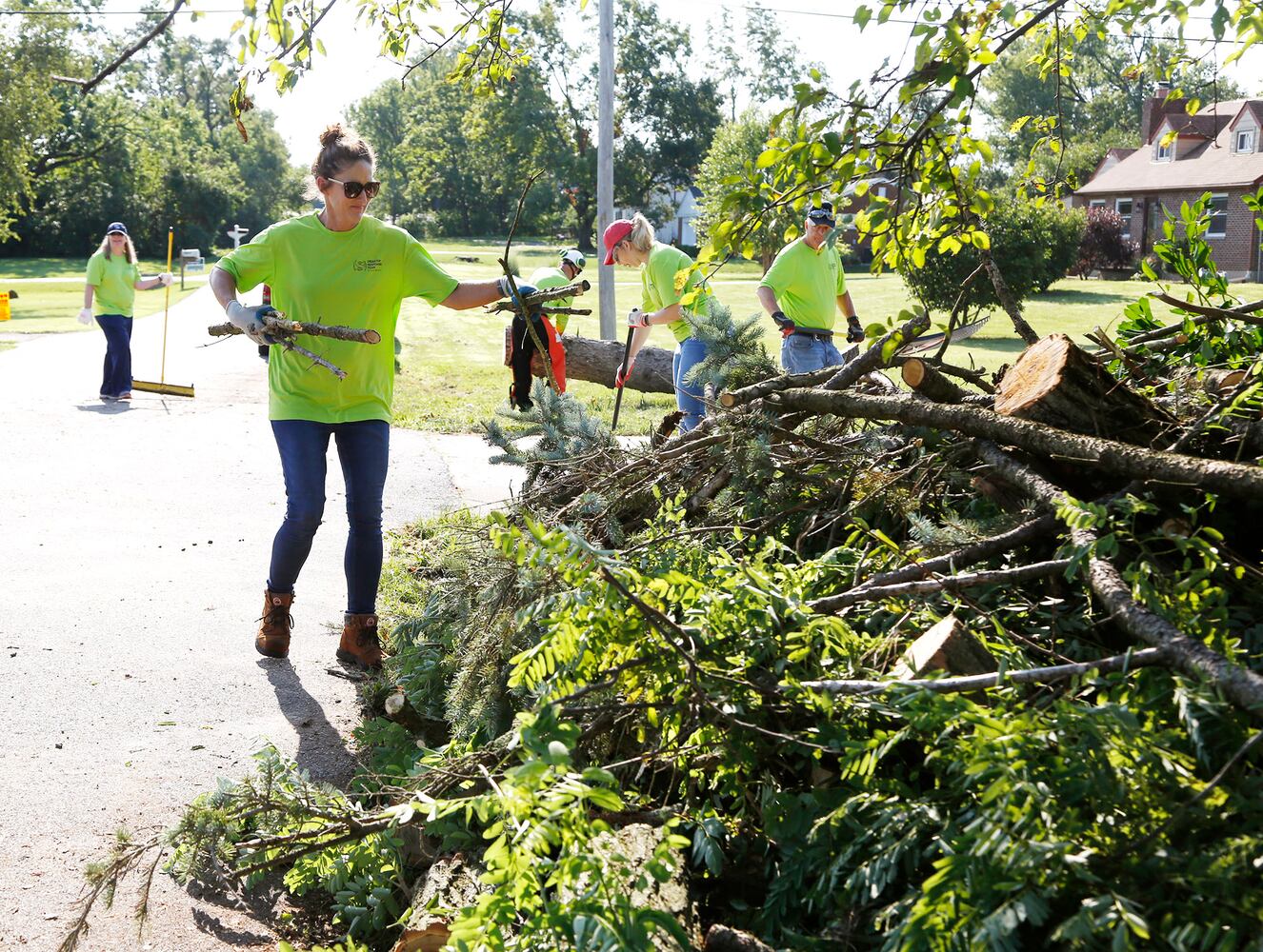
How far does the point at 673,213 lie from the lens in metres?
81.9

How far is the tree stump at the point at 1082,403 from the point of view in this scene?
315 cm

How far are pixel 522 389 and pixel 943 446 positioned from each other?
13.5 feet

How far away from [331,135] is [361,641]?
85.0 inches

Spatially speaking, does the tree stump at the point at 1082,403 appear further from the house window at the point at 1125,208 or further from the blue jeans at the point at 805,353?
the house window at the point at 1125,208

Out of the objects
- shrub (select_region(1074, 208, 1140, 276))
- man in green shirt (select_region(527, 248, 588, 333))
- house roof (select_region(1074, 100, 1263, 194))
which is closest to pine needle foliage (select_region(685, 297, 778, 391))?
man in green shirt (select_region(527, 248, 588, 333))

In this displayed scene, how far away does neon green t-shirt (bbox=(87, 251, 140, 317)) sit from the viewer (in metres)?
13.6

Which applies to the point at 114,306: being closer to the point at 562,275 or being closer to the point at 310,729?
the point at 562,275

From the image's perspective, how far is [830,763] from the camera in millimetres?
2582

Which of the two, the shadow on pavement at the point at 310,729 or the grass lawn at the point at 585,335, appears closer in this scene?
the shadow on pavement at the point at 310,729

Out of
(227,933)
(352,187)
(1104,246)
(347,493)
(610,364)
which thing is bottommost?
(227,933)

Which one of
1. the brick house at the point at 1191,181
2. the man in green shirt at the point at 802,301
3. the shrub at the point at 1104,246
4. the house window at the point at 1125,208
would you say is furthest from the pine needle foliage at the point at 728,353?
the house window at the point at 1125,208

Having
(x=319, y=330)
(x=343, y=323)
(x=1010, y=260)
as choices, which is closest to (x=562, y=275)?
(x=343, y=323)

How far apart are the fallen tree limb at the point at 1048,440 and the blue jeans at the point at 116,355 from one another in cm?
1164

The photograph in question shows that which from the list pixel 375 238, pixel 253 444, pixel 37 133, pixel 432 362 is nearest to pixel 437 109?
pixel 37 133
